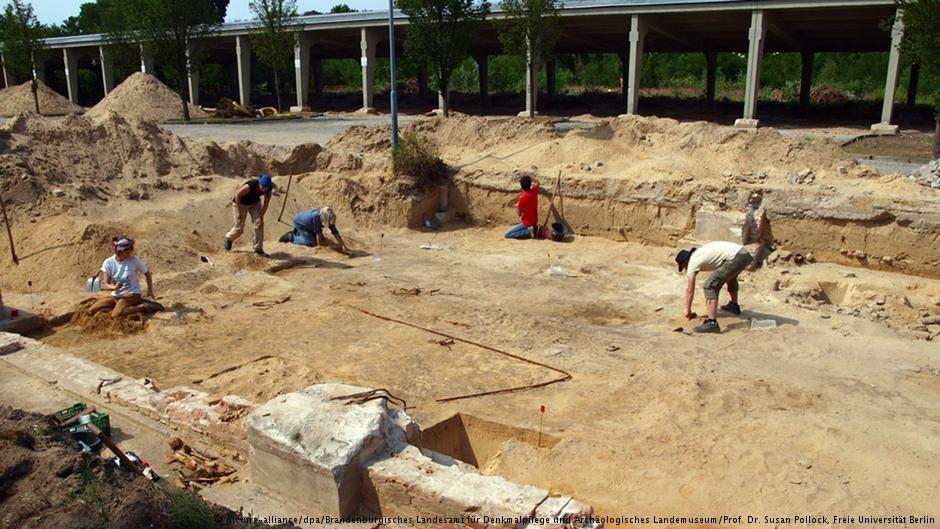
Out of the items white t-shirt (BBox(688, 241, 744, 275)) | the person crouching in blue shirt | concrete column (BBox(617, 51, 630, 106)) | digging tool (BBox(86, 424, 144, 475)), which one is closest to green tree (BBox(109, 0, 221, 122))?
Answer: the person crouching in blue shirt

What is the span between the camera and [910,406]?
21.0 feet

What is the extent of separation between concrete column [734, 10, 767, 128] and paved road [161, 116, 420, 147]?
11.7m

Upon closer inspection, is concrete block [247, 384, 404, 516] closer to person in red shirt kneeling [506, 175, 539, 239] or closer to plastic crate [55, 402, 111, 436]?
plastic crate [55, 402, 111, 436]

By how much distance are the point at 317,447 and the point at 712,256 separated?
17.8 ft

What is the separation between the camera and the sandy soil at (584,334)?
17.8 feet

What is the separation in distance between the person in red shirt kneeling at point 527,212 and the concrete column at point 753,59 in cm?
1372

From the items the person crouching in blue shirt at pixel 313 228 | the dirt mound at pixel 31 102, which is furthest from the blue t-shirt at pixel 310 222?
the dirt mound at pixel 31 102

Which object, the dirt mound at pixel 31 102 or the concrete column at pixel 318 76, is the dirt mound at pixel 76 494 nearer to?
the dirt mound at pixel 31 102

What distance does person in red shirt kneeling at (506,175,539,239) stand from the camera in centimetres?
1284

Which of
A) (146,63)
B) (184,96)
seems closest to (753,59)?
(184,96)

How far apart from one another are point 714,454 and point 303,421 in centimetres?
307

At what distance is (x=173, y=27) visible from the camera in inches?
1053

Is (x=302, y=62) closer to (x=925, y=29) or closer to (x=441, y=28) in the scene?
(x=441, y=28)

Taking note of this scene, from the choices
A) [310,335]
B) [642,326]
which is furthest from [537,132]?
[310,335]
